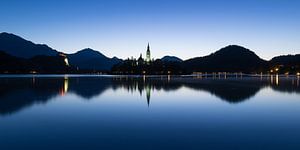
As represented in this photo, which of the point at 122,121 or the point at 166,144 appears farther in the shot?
the point at 122,121

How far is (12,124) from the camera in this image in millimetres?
12750

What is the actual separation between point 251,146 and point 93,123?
7568mm

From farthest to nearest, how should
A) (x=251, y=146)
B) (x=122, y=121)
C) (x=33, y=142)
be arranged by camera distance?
(x=122, y=121)
(x=33, y=142)
(x=251, y=146)

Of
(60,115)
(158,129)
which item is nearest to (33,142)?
(158,129)

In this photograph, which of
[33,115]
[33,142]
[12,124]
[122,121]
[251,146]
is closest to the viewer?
[251,146]

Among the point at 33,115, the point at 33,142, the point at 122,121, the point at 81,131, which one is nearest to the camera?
the point at 33,142

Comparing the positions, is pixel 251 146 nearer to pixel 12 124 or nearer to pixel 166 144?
pixel 166 144

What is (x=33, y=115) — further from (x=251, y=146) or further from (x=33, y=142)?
(x=251, y=146)

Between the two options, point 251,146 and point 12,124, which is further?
point 12,124

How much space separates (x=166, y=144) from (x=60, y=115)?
29.1 feet

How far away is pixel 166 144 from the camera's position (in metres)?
9.25

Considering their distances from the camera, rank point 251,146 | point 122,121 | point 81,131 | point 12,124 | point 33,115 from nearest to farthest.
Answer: point 251,146 < point 81,131 < point 12,124 < point 122,121 < point 33,115

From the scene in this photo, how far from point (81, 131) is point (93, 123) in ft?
6.42

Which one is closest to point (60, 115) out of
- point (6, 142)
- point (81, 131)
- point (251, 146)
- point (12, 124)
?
point (12, 124)
